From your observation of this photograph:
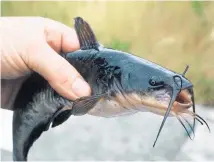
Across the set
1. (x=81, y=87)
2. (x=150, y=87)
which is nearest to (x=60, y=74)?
(x=81, y=87)

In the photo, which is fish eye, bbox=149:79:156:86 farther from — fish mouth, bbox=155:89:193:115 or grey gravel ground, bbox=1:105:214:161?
grey gravel ground, bbox=1:105:214:161

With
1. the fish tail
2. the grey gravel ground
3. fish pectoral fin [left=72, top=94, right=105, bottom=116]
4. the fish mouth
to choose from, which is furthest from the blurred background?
the fish mouth

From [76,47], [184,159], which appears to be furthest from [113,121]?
[76,47]

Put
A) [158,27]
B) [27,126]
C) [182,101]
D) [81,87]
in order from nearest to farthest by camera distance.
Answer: [182,101], [81,87], [27,126], [158,27]

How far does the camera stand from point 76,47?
2.92ft

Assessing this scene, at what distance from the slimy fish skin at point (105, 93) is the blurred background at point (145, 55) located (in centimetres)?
66

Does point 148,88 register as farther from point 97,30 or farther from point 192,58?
point 97,30

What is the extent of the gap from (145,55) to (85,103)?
149 centimetres

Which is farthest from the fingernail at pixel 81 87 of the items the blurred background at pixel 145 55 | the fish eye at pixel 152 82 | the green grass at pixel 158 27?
the green grass at pixel 158 27

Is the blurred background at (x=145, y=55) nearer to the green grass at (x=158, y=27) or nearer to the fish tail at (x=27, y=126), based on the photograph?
the green grass at (x=158, y=27)

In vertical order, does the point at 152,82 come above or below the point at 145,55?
above

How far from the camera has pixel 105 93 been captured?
0.69 m

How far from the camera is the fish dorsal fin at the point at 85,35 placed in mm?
763

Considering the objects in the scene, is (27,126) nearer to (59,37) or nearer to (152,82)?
(59,37)
